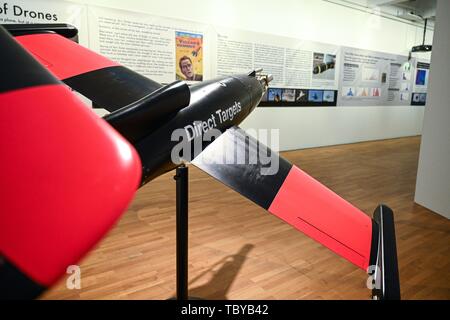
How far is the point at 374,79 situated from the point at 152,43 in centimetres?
569

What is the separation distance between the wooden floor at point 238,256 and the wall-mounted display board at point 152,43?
1.97 meters

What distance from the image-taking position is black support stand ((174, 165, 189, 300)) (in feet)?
5.18

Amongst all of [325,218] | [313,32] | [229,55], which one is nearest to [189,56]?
[229,55]

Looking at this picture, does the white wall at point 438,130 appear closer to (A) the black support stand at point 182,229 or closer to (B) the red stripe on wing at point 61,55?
(A) the black support stand at point 182,229

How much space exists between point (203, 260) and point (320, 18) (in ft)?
19.4

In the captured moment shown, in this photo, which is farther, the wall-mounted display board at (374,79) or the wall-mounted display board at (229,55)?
the wall-mounted display board at (374,79)

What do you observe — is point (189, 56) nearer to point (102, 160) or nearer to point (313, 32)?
point (313, 32)

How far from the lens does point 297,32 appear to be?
251 inches

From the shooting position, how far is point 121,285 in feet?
6.66

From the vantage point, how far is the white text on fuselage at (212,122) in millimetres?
1372

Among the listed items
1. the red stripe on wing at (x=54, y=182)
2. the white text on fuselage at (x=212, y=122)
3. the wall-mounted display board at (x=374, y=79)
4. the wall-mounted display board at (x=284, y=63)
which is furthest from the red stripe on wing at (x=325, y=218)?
the wall-mounted display board at (x=374, y=79)

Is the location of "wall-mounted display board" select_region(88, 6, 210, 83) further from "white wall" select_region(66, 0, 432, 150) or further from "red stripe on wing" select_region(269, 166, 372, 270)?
"red stripe on wing" select_region(269, 166, 372, 270)

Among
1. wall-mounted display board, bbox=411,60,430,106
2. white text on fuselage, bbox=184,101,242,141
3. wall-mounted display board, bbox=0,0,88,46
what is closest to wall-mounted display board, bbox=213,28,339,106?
wall-mounted display board, bbox=0,0,88,46
